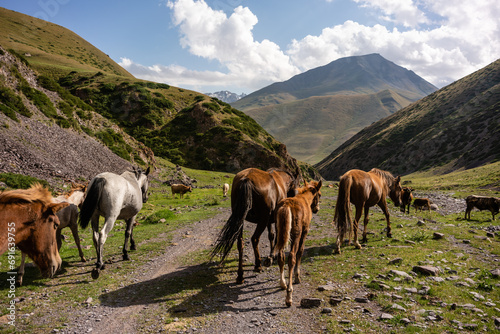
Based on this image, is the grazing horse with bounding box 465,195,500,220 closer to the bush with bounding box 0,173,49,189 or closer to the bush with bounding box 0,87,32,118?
the bush with bounding box 0,173,49,189

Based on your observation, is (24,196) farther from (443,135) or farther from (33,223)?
(443,135)

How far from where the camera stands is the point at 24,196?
13.8 feet

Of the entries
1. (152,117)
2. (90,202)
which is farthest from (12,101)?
(152,117)

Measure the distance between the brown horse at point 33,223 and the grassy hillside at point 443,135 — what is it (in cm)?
9994

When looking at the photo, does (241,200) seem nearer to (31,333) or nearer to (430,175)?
(31,333)

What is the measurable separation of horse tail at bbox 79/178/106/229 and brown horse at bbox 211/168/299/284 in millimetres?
4269

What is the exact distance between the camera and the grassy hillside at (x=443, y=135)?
87.1m

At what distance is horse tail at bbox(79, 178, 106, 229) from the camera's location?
8.38 metres

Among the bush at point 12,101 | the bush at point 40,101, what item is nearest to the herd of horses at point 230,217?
the bush at point 12,101

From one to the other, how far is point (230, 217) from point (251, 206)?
786 mm

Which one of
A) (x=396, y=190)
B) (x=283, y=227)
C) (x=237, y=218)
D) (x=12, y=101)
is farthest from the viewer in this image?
(x=12, y=101)

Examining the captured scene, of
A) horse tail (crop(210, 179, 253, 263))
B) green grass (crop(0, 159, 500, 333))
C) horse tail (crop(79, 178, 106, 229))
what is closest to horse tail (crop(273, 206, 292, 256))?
horse tail (crop(210, 179, 253, 263))

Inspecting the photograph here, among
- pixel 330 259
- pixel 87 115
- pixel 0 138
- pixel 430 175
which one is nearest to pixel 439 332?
pixel 330 259

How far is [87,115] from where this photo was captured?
127ft
